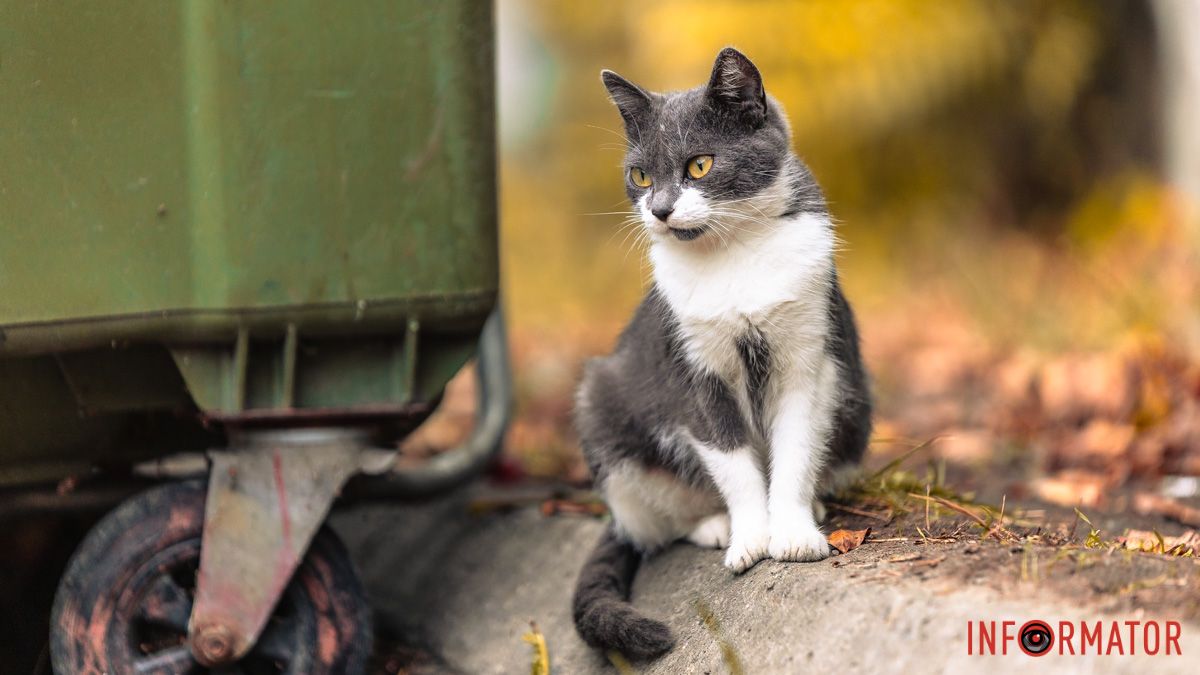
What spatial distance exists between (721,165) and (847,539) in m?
0.73

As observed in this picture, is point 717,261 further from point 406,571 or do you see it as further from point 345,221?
point 406,571

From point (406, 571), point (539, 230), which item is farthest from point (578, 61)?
point (406, 571)

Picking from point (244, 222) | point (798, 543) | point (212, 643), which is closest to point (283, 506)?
point (212, 643)

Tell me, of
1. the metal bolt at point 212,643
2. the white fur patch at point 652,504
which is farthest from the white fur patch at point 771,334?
the metal bolt at point 212,643

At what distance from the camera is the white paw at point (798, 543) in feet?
7.04

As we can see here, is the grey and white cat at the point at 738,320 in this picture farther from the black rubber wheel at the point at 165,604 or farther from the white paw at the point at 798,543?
the black rubber wheel at the point at 165,604

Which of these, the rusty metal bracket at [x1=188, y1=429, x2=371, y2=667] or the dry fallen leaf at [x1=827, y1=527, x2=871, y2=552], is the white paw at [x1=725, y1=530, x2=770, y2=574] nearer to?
the dry fallen leaf at [x1=827, y1=527, x2=871, y2=552]

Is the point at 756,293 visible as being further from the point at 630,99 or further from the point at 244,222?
the point at 244,222

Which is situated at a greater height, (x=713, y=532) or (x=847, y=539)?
(x=847, y=539)

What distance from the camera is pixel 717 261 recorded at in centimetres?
227

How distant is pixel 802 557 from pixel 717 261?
1.86ft

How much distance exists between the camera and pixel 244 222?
2.26 metres

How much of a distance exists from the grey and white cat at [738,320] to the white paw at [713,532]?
0.35 ft

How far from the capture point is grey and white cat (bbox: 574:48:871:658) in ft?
7.28
